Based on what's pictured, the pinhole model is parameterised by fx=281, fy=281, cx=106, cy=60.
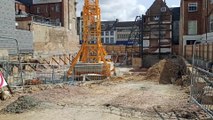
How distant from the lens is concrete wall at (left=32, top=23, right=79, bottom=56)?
40.6 meters

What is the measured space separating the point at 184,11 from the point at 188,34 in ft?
10.6

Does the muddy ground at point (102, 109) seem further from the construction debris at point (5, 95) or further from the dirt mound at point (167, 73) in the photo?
the dirt mound at point (167, 73)

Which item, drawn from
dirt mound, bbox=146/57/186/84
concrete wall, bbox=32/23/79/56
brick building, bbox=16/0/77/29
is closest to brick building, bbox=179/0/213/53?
dirt mound, bbox=146/57/186/84

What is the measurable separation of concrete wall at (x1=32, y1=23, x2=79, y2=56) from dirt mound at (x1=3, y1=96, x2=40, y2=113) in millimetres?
26211

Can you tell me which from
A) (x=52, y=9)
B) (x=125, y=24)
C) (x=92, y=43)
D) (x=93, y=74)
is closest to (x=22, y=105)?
(x=93, y=74)

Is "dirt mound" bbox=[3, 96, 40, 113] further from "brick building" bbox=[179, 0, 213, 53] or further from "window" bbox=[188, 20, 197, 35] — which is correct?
"window" bbox=[188, 20, 197, 35]

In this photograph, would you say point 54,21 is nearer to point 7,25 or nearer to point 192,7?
point 7,25

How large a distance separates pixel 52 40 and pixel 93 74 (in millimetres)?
24338

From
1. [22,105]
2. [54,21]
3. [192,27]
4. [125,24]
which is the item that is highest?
[125,24]

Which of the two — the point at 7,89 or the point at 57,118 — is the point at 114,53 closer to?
the point at 7,89

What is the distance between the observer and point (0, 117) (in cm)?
988

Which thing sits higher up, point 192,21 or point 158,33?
point 192,21

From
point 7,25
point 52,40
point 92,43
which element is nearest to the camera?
point 92,43

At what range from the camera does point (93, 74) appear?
24500 mm
